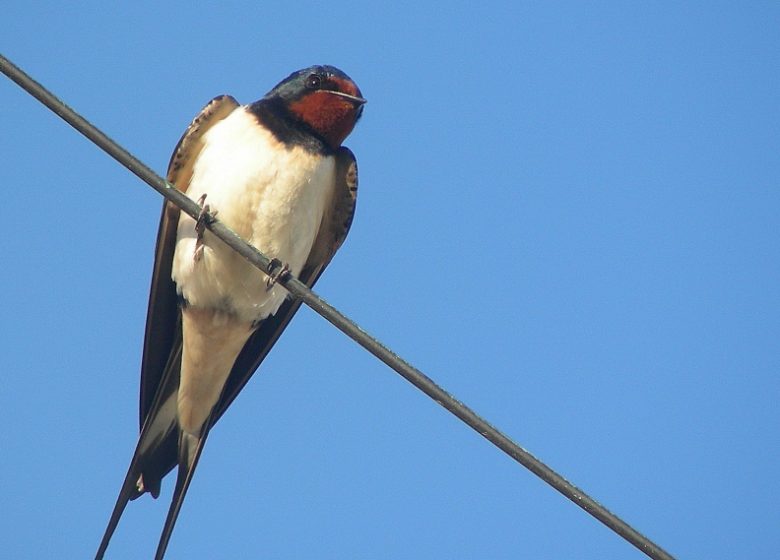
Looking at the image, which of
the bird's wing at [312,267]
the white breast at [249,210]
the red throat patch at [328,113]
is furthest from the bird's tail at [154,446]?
the red throat patch at [328,113]

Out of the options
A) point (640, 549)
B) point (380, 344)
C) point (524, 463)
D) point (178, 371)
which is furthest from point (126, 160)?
point (178, 371)

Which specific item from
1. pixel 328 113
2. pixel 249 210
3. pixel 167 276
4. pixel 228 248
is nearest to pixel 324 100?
pixel 328 113

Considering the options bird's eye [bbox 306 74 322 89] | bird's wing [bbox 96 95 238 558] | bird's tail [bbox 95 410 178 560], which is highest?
bird's eye [bbox 306 74 322 89]

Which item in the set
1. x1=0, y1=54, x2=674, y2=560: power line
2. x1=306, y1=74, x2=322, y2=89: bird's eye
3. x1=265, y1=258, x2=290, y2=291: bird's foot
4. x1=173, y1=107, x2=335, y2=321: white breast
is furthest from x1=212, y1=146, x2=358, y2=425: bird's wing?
x1=0, y1=54, x2=674, y2=560: power line

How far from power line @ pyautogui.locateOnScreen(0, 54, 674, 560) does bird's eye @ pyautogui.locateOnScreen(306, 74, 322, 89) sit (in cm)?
138

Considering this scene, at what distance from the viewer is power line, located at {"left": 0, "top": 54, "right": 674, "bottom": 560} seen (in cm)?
231

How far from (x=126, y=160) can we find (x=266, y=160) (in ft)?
4.08

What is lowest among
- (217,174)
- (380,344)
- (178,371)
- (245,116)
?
(380,344)

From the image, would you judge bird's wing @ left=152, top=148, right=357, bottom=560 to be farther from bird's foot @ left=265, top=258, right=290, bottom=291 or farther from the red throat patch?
bird's foot @ left=265, top=258, right=290, bottom=291

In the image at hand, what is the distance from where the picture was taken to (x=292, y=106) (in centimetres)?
414

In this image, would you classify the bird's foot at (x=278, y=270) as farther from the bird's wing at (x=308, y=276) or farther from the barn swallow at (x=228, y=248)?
the bird's wing at (x=308, y=276)

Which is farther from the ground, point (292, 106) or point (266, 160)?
point (292, 106)

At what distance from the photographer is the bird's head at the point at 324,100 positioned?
4.10 m

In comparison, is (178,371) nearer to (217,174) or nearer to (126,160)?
(217,174)
